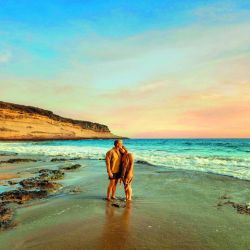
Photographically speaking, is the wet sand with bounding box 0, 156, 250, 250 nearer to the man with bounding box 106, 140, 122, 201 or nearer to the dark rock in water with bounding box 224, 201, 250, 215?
the dark rock in water with bounding box 224, 201, 250, 215

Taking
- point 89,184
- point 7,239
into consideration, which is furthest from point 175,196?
point 7,239

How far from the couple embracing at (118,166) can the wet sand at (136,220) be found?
1.37 feet

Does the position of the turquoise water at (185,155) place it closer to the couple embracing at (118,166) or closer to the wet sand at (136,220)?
the wet sand at (136,220)

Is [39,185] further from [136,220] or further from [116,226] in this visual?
[116,226]

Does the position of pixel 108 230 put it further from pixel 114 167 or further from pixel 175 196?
pixel 175 196

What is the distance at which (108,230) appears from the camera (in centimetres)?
632

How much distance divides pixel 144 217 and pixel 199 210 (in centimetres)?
145

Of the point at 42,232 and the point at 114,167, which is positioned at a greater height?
the point at 114,167

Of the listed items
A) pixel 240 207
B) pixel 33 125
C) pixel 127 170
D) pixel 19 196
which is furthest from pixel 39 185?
pixel 33 125

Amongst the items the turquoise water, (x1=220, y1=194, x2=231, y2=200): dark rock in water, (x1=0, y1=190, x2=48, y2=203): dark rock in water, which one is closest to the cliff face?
the turquoise water

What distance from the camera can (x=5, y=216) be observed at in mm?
7430

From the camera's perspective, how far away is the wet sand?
570cm

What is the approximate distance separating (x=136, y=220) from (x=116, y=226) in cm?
58

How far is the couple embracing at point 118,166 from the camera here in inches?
358
